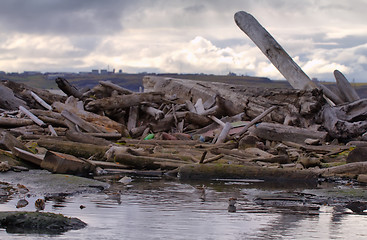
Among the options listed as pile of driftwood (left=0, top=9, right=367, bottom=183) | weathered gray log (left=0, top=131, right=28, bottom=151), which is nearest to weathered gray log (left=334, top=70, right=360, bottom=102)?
pile of driftwood (left=0, top=9, right=367, bottom=183)

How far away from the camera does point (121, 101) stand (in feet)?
71.2

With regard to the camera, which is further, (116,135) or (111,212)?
(116,135)

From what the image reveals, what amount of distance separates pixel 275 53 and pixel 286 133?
427cm

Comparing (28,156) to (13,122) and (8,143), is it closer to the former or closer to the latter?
(8,143)

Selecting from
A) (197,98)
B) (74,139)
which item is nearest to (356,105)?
(197,98)

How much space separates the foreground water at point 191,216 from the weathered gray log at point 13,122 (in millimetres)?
8764

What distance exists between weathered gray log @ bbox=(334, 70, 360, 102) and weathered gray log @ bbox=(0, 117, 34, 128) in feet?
35.0

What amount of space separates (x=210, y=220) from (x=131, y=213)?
125 centimetres

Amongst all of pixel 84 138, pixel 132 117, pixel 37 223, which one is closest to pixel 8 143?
pixel 84 138

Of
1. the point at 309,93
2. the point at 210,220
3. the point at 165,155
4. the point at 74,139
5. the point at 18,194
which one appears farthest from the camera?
the point at 309,93

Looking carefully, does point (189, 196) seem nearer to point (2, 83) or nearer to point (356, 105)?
point (356, 105)

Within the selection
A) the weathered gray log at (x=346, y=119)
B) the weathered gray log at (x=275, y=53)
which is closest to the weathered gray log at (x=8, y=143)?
the weathered gray log at (x=346, y=119)

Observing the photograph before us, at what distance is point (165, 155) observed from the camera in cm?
1548

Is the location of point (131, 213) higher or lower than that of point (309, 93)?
lower
